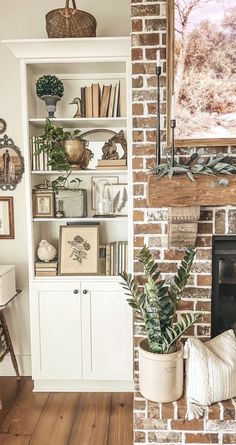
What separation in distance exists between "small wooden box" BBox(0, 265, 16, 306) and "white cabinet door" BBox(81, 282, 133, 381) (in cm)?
51

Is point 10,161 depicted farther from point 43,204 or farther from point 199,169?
point 199,169

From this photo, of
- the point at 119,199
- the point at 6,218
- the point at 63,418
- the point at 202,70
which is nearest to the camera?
the point at 202,70

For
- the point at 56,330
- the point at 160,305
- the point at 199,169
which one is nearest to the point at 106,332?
the point at 56,330

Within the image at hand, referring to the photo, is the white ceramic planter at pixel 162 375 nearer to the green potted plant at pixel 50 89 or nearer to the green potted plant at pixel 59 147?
the green potted plant at pixel 59 147

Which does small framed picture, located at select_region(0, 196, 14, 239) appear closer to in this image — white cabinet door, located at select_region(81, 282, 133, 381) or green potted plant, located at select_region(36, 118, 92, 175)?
green potted plant, located at select_region(36, 118, 92, 175)

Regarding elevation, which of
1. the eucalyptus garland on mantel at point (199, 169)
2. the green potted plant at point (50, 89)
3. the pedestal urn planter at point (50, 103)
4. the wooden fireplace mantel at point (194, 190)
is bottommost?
the wooden fireplace mantel at point (194, 190)

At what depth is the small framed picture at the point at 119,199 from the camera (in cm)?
271

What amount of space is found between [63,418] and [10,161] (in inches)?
70.0

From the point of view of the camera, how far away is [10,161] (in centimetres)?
279

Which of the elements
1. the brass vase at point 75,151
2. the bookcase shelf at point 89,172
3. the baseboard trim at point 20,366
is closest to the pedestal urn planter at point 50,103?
the brass vase at point 75,151

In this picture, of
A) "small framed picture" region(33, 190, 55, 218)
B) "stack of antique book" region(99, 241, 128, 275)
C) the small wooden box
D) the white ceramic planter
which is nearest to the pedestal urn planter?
"small framed picture" region(33, 190, 55, 218)

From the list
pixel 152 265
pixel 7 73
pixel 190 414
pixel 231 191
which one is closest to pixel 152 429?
pixel 190 414

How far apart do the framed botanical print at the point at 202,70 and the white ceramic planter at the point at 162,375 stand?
1113mm

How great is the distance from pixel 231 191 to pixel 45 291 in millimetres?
1440
